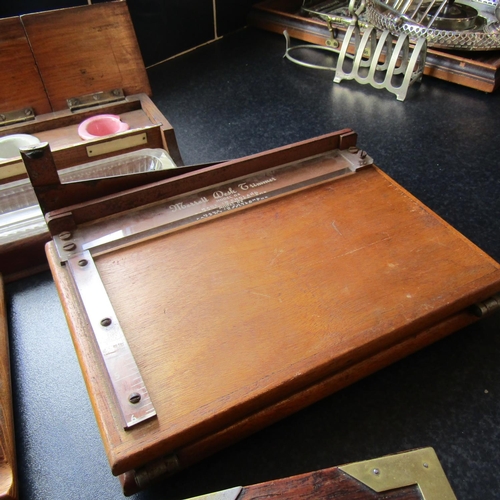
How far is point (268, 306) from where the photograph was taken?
2.09 ft

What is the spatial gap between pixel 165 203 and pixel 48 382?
329mm

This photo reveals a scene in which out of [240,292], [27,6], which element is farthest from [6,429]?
[27,6]

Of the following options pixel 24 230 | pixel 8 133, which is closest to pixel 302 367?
pixel 24 230

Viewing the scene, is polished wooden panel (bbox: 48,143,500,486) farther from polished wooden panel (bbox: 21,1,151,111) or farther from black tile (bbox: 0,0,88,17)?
black tile (bbox: 0,0,88,17)

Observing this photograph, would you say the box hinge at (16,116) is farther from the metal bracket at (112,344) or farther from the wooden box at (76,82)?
the metal bracket at (112,344)

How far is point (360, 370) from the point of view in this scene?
637 millimetres

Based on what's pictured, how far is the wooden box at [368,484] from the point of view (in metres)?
0.42

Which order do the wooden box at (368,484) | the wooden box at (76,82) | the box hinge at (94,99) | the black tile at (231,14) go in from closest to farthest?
1. the wooden box at (368,484)
2. the wooden box at (76,82)
3. the box hinge at (94,99)
4. the black tile at (231,14)

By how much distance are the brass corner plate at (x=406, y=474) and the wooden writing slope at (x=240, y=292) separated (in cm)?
14

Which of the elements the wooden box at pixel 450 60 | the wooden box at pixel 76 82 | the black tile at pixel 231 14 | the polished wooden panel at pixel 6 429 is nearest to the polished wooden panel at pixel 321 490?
the polished wooden panel at pixel 6 429

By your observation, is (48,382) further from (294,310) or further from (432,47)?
(432,47)

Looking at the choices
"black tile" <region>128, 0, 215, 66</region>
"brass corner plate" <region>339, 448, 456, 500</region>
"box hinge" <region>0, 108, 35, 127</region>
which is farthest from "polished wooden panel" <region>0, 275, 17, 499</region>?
"black tile" <region>128, 0, 215, 66</region>

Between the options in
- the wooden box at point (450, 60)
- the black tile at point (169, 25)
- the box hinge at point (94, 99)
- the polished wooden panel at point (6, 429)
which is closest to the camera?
the polished wooden panel at point (6, 429)

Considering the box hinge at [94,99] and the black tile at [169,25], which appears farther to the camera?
the black tile at [169,25]
